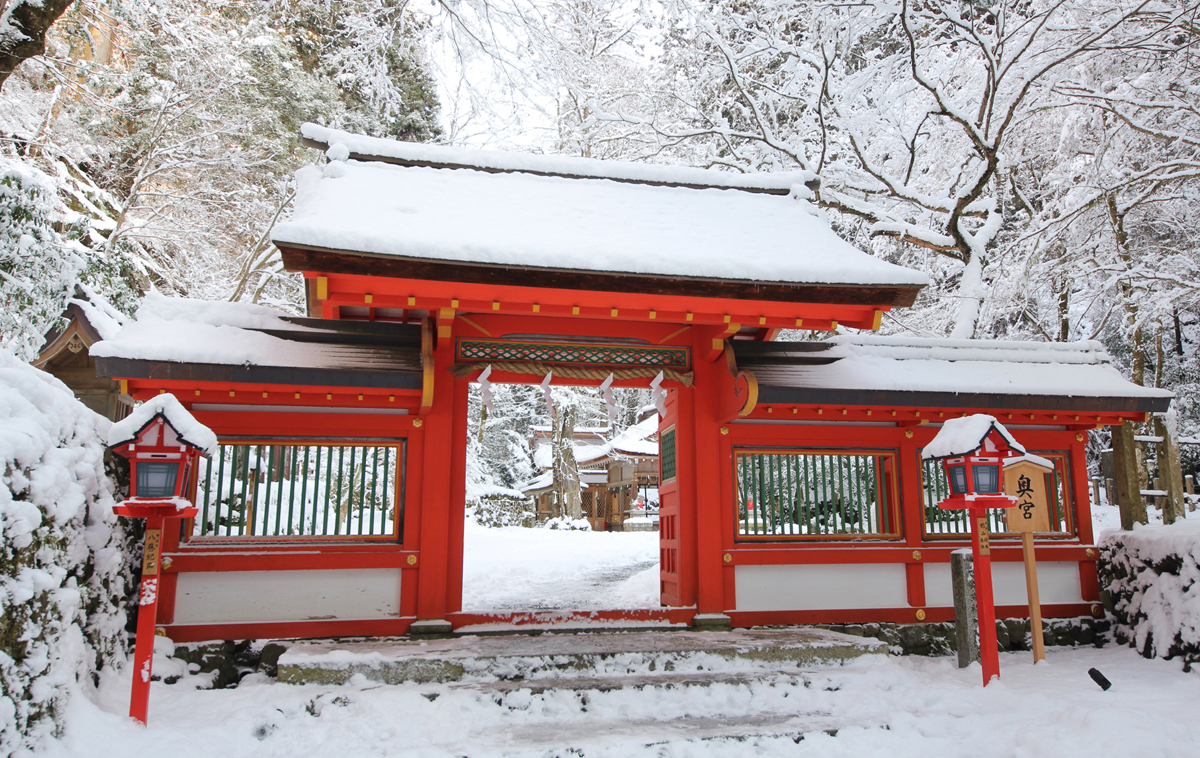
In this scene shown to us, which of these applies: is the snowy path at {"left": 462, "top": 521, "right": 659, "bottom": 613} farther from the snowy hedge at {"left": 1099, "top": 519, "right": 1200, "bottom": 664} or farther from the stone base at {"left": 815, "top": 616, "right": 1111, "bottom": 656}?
the snowy hedge at {"left": 1099, "top": 519, "right": 1200, "bottom": 664}

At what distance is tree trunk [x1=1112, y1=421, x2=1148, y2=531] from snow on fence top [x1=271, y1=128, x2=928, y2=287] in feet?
10.8

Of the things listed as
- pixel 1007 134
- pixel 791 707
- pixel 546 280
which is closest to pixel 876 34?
pixel 1007 134

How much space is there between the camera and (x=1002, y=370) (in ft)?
22.3

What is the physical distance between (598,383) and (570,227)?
4.43ft

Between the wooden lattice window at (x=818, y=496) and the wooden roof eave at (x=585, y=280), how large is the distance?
5.42 feet

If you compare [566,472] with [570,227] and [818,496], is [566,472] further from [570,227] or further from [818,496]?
[570,227]

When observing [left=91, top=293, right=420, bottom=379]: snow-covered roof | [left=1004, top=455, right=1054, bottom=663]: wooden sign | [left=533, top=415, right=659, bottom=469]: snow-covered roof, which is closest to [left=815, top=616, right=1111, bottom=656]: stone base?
[left=1004, top=455, right=1054, bottom=663]: wooden sign

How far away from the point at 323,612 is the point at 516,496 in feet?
54.9

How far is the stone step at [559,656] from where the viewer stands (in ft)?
15.3

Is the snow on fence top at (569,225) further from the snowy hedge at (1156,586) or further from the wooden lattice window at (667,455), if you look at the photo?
the snowy hedge at (1156,586)

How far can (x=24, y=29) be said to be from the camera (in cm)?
675

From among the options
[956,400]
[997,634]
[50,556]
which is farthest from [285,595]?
[997,634]

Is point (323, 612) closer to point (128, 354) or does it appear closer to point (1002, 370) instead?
point (128, 354)

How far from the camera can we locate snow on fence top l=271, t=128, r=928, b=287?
4996 mm
